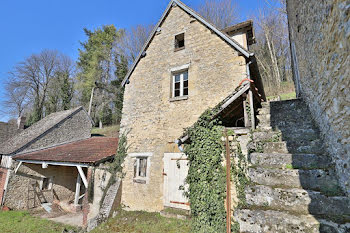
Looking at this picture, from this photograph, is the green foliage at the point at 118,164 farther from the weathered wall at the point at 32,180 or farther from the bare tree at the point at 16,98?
the bare tree at the point at 16,98

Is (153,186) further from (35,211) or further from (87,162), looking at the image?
(35,211)

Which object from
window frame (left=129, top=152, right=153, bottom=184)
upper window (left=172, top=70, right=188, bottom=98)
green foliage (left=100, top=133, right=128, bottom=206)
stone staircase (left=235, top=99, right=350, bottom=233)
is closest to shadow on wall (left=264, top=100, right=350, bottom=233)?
stone staircase (left=235, top=99, right=350, bottom=233)

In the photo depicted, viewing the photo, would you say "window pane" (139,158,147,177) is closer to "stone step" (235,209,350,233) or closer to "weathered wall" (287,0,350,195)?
"stone step" (235,209,350,233)

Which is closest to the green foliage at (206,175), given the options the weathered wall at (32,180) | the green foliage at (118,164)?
the green foliage at (118,164)

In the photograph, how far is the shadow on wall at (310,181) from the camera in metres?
2.66

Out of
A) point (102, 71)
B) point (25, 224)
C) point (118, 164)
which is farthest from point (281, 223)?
point (102, 71)

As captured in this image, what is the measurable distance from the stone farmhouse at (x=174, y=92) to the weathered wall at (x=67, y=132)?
759 centimetres

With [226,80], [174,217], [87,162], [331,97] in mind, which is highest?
[226,80]

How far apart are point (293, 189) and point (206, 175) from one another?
9.11 feet

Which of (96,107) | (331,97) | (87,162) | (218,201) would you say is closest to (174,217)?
(218,201)

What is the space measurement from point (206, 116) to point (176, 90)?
2.38 metres

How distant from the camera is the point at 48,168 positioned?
37.9ft

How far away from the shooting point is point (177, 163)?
21.8 ft

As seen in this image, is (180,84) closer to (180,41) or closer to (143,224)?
(180,41)
